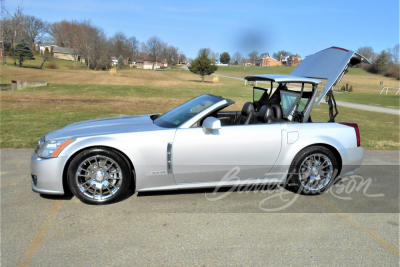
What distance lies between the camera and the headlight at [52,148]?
141 inches

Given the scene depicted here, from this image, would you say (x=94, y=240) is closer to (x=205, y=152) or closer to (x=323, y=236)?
(x=205, y=152)

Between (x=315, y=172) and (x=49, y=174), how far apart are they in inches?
141

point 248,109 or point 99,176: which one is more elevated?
point 248,109

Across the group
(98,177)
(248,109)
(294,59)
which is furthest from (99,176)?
(294,59)

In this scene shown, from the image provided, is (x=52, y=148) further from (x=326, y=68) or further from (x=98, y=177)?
(x=326, y=68)

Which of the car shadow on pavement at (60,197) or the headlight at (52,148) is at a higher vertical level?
the headlight at (52,148)

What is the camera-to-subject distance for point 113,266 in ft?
8.43

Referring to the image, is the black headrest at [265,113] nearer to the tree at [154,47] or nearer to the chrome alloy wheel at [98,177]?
the chrome alloy wheel at [98,177]

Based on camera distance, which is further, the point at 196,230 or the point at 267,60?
the point at 267,60

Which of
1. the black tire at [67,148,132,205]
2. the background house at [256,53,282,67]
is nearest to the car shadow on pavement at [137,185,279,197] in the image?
the black tire at [67,148,132,205]

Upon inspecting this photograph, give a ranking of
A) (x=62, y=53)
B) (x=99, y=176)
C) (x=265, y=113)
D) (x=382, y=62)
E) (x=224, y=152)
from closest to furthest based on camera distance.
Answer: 1. (x=99, y=176)
2. (x=224, y=152)
3. (x=265, y=113)
4. (x=382, y=62)
5. (x=62, y=53)

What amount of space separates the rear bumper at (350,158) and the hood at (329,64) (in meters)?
0.84

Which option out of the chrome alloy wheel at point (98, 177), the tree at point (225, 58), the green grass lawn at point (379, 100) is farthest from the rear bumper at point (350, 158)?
the tree at point (225, 58)

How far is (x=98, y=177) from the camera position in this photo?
→ 12.1 ft
